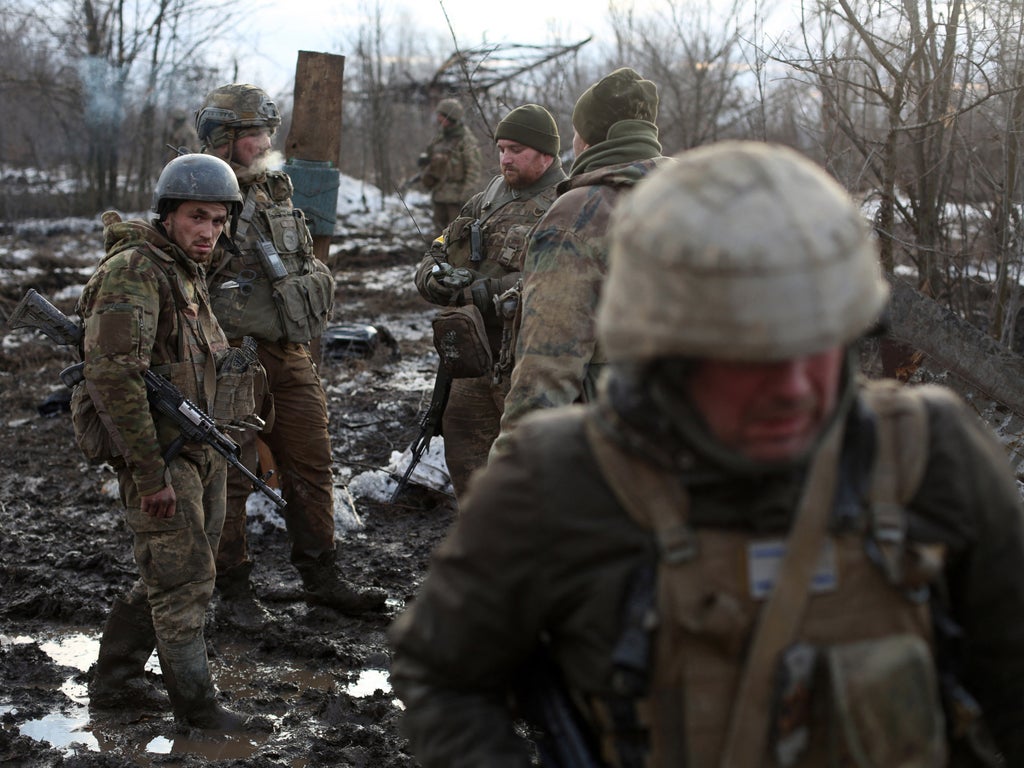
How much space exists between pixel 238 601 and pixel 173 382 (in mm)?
1571

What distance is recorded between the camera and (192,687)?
408cm

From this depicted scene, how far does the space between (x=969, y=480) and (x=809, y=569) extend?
255 millimetres

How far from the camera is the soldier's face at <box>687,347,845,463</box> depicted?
1.32 metres

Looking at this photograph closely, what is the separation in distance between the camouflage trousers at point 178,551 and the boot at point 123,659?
32 centimetres

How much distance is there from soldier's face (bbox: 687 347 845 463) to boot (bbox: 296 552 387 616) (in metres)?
4.07

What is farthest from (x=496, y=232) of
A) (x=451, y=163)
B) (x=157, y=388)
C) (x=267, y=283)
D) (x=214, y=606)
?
(x=451, y=163)

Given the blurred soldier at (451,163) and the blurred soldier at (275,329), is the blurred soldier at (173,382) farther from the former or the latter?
the blurred soldier at (451,163)

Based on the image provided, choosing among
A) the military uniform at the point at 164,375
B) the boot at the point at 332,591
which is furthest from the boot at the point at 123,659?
the boot at the point at 332,591

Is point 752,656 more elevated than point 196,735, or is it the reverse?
point 752,656

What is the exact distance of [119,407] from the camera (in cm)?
380

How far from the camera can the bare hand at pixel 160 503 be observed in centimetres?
384

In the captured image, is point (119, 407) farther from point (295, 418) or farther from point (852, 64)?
point (852, 64)

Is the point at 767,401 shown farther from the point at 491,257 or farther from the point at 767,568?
the point at 491,257

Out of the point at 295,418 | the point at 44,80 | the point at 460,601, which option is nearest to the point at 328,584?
the point at 295,418
